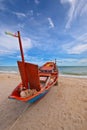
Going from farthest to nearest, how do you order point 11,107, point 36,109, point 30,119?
point 11,107
point 36,109
point 30,119

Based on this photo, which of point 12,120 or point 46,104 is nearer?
point 12,120

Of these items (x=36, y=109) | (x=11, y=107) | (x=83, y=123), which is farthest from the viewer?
(x=11, y=107)

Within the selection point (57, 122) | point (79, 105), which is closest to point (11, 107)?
point (57, 122)

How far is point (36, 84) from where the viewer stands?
446cm

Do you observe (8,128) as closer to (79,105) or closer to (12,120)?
(12,120)

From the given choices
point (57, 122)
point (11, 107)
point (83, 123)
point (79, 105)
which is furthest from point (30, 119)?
point (79, 105)

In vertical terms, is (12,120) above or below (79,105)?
below

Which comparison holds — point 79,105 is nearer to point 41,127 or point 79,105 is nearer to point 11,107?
point 41,127

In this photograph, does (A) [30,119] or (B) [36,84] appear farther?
(B) [36,84]

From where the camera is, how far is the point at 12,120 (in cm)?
357

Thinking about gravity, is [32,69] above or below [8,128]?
above

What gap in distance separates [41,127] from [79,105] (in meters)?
1.79

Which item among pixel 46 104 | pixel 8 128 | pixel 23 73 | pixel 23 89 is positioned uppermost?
pixel 23 73

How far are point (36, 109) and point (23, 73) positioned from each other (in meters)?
1.53
